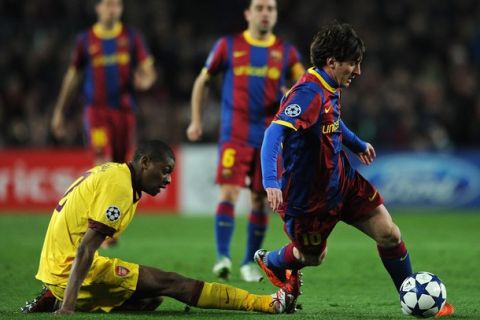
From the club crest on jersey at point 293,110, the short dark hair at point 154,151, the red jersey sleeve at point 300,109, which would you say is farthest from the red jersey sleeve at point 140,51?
the club crest on jersey at point 293,110

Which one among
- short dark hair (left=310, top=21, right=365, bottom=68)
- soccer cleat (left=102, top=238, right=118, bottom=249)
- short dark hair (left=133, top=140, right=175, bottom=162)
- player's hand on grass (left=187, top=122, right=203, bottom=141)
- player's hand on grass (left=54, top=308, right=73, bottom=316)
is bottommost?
soccer cleat (left=102, top=238, right=118, bottom=249)

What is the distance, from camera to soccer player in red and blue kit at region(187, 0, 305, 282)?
845 cm

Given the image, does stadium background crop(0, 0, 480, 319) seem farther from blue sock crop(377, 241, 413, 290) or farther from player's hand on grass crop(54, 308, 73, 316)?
player's hand on grass crop(54, 308, 73, 316)

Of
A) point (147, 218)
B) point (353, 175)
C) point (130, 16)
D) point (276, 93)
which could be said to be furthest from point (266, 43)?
point (130, 16)

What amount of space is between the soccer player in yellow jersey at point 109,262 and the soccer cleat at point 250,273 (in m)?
1.86

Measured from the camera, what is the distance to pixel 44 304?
6090 mm

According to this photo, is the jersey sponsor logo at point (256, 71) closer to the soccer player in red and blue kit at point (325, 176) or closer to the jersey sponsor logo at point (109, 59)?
the soccer player in red and blue kit at point (325, 176)

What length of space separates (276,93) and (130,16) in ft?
32.3

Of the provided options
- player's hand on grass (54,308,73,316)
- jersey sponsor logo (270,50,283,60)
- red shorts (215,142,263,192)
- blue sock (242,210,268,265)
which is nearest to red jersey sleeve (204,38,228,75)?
jersey sponsor logo (270,50,283,60)

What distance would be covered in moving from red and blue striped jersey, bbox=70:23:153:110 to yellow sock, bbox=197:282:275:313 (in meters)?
5.02

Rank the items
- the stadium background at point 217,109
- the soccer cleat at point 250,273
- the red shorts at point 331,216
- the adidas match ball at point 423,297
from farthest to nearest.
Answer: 1. the stadium background at point 217,109
2. the soccer cleat at point 250,273
3. the red shorts at point 331,216
4. the adidas match ball at point 423,297

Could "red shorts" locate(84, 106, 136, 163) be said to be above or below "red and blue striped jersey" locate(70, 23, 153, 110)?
below

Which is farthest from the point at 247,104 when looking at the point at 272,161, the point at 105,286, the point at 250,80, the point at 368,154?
the point at 105,286

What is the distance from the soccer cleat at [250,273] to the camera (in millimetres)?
8078
